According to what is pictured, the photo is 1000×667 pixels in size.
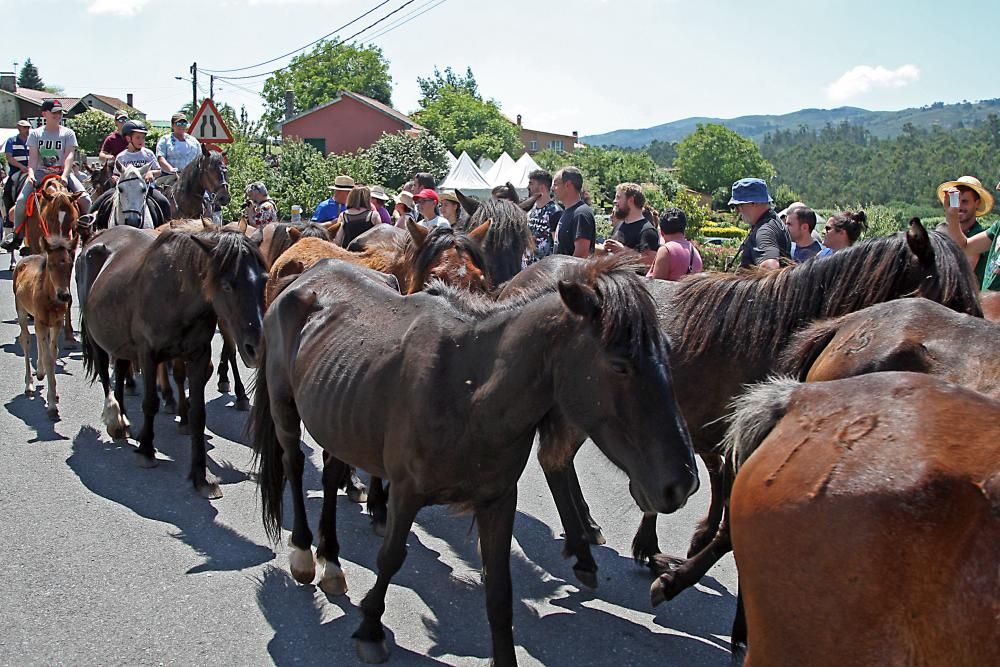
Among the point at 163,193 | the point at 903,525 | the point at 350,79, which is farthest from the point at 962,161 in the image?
the point at 903,525

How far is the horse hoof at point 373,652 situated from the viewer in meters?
4.12

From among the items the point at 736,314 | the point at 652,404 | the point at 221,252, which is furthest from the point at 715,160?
the point at 652,404

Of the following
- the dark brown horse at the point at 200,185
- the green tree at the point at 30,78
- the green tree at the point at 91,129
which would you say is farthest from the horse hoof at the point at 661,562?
the green tree at the point at 30,78

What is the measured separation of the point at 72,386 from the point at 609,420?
8.05m

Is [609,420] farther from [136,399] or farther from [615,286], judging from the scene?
[136,399]

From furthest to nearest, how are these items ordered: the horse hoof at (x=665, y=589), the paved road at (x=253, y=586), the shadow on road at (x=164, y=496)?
the shadow on road at (x=164, y=496), the horse hoof at (x=665, y=589), the paved road at (x=253, y=586)

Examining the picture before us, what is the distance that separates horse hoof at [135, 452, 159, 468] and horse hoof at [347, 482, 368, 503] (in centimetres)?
173

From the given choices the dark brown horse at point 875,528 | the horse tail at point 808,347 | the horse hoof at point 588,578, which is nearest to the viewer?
the dark brown horse at point 875,528

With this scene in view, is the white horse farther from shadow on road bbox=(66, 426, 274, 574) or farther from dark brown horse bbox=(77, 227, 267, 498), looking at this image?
shadow on road bbox=(66, 426, 274, 574)

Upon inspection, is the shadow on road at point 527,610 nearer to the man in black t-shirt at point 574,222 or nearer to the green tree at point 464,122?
the man in black t-shirt at point 574,222

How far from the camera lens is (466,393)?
3756 mm

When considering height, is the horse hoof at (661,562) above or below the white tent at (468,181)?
below

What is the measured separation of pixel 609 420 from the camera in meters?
3.31

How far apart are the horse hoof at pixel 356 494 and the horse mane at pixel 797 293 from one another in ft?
9.34
